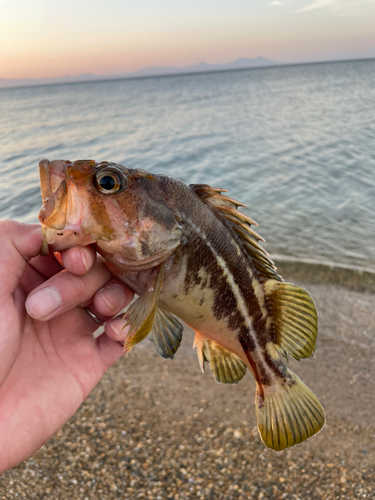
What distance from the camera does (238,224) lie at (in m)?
2.25

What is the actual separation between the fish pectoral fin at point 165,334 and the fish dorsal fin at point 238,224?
656 millimetres

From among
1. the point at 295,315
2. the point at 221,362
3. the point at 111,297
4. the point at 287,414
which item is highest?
the point at 111,297

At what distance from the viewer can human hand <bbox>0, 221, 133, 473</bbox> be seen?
6.52ft

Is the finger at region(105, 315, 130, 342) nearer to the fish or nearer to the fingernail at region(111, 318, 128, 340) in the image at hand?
the fingernail at region(111, 318, 128, 340)

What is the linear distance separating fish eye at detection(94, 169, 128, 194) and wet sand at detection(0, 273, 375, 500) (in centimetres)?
182

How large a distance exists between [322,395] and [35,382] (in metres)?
3.40

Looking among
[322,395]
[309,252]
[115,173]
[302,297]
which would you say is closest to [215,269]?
[302,297]

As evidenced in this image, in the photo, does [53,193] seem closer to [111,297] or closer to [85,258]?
[85,258]

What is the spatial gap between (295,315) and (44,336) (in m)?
1.62

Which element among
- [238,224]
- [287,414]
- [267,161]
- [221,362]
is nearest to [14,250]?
[238,224]

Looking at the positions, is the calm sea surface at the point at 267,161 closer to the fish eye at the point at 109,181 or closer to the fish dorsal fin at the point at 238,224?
the fish dorsal fin at the point at 238,224

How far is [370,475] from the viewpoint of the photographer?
3.35m

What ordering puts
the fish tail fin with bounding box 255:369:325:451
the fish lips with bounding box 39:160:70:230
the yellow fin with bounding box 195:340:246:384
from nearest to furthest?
the fish lips with bounding box 39:160:70:230 < the fish tail fin with bounding box 255:369:325:451 < the yellow fin with bounding box 195:340:246:384

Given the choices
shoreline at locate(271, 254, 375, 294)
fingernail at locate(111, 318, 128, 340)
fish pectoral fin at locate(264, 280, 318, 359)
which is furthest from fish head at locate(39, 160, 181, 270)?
shoreline at locate(271, 254, 375, 294)
